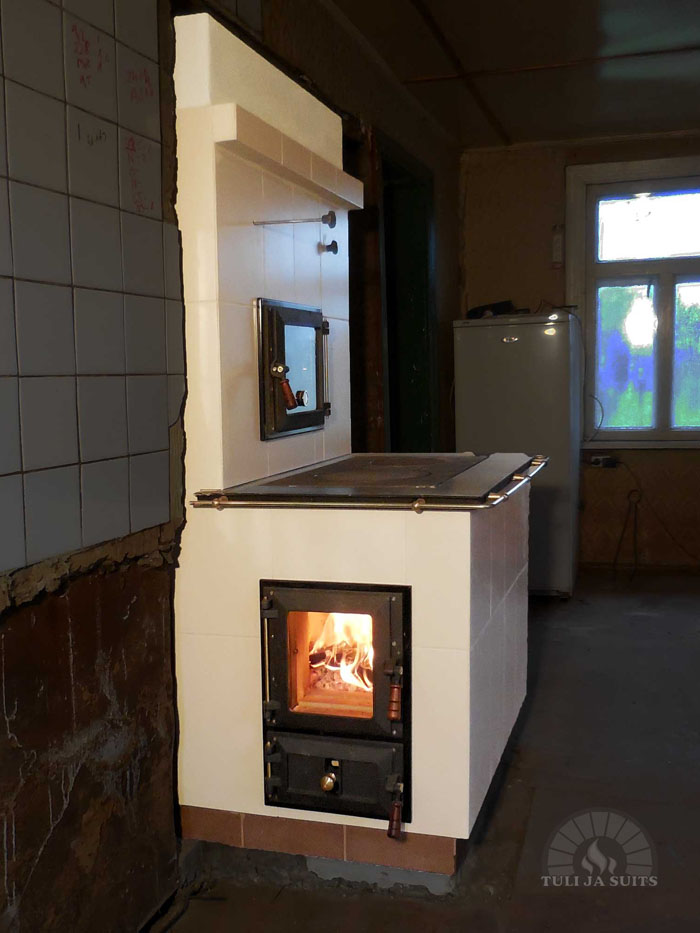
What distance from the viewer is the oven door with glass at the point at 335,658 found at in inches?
71.9

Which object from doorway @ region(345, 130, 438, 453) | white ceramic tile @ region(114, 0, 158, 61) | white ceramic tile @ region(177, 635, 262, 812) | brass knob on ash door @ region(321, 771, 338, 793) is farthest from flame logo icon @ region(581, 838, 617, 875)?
doorway @ region(345, 130, 438, 453)

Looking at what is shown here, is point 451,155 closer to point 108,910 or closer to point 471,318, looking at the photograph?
point 471,318

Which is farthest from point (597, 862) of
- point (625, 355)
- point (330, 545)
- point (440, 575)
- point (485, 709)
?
point (625, 355)

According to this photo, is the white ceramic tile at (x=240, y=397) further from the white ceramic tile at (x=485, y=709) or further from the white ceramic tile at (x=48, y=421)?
the white ceramic tile at (x=485, y=709)

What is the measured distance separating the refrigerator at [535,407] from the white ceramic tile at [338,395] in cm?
178

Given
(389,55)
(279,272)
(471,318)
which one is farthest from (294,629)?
(471,318)

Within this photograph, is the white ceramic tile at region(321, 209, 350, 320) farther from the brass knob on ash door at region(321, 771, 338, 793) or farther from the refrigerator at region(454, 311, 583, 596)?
the refrigerator at region(454, 311, 583, 596)

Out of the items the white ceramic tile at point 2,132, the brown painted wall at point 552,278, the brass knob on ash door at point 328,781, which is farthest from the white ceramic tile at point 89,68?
the brown painted wall at point 552,278

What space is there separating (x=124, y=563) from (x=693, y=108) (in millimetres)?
3730

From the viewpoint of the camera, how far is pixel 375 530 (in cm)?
183

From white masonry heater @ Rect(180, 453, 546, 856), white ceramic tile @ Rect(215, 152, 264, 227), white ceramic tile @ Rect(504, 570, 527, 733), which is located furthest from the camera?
white ceramic tile @ Rect(504, 570, 527, 733)

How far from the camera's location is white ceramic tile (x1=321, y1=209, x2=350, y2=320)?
2.56m

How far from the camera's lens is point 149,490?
182 centimetres

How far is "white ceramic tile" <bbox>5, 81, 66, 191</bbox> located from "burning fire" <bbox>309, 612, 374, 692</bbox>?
102 cm
